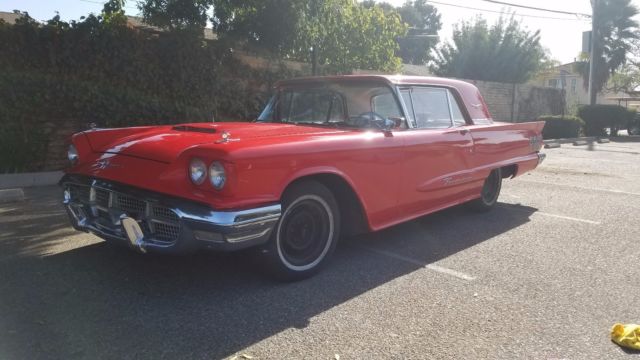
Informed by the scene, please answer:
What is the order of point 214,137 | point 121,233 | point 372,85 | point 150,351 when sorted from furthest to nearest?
point 372,85
point 214,137
point 121,233
point 150,351

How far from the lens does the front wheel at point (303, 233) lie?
357cm

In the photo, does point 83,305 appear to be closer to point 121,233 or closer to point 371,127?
point 121,233

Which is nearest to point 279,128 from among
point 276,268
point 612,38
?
point 276,268

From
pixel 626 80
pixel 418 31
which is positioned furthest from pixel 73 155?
pixel 418 31

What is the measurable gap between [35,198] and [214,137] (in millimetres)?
4177

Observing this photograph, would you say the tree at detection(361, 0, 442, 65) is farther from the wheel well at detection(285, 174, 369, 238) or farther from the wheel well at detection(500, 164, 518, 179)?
the wheel well at detection(285, 174, 369, 238)

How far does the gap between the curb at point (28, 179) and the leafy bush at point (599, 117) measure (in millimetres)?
21034

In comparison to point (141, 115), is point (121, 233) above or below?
below

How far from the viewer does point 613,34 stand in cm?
3628

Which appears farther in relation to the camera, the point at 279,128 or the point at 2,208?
the point at 2,208

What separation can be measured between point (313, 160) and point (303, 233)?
21.9 inches

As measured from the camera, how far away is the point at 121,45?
28.9 ft

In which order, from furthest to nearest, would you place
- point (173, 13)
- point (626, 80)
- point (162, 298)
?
point (626, 80) → point (173, 13) → point (162, 298)

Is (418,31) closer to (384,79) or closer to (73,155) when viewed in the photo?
(384,79)
